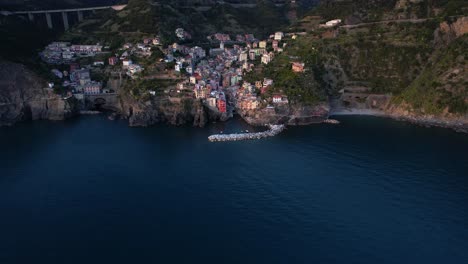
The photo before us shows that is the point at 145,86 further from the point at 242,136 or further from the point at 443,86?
the point at 443,86

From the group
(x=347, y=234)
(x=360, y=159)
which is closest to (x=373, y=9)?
(x=360, y=159)

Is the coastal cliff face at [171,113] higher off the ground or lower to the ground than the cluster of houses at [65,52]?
lower

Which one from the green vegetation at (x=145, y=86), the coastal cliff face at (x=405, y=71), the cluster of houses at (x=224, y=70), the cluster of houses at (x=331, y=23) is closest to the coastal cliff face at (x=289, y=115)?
the cluster of houses at (x=224, y=70)

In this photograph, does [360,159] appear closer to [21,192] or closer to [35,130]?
[21,192]

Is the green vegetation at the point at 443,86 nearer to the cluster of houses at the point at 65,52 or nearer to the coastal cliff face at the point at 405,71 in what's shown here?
the coastal cliff face at the point at 405,71

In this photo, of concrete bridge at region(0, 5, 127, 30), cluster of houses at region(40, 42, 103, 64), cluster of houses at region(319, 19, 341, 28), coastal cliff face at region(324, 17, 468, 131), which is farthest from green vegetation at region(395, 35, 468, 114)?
concrete bridge at region(0, 5, 127, 30)
